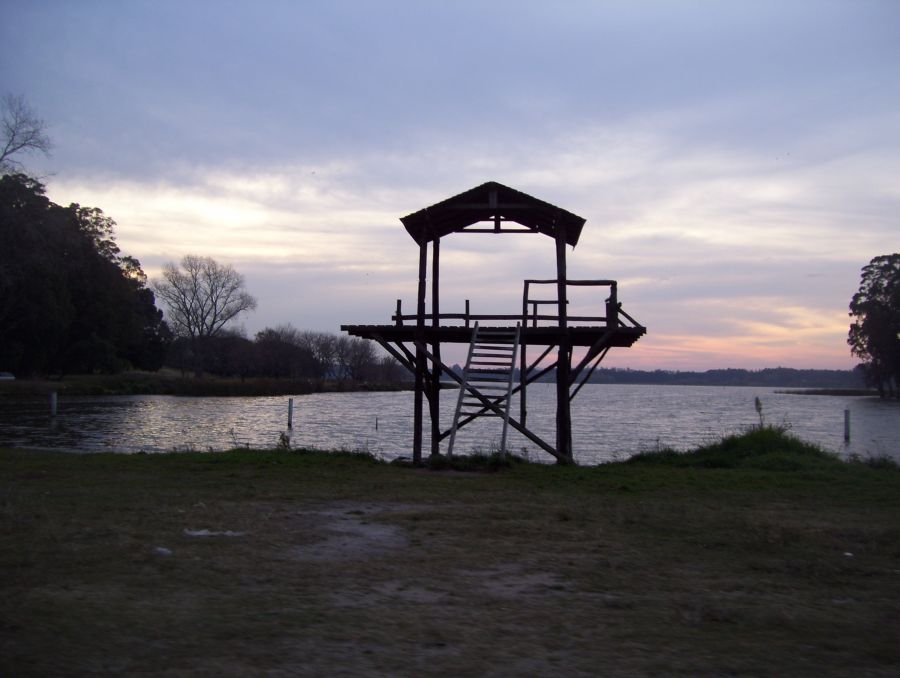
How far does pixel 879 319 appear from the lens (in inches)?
2857

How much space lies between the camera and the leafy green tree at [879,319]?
2835 inches

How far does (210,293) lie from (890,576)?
96375 mm

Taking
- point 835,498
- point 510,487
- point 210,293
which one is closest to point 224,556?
point 510,487

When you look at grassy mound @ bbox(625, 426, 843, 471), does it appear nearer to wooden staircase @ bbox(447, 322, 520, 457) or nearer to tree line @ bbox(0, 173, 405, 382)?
wooden staircase @ bbox(447, 322, 520, 457)

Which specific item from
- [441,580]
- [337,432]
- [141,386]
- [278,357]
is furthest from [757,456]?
[278,357]

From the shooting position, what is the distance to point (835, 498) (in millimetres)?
11109

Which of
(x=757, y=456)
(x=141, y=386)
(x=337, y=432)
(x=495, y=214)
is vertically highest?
(x=495, y=214)

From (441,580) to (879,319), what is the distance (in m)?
78.1

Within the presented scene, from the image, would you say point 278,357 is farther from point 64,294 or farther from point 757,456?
point 757,456

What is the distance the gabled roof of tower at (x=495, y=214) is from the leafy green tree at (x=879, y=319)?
6653cm

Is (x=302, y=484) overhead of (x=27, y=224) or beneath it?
beneath

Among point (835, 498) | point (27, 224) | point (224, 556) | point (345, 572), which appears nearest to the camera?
point (345, 572)

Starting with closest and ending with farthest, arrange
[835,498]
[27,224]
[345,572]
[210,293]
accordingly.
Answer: [345,572]
[835,498]
[27,224]
[210,293]

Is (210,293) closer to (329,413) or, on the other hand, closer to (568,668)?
(329,413)
